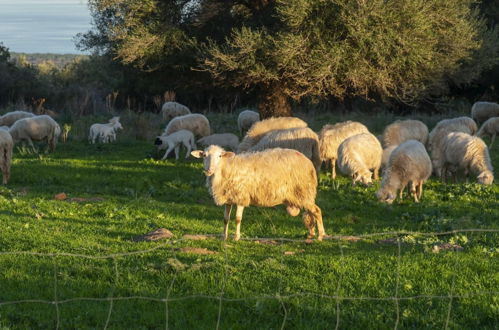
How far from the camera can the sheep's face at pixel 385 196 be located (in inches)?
553

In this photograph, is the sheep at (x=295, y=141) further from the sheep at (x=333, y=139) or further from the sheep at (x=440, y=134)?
the sheep at (x=440, y=134)

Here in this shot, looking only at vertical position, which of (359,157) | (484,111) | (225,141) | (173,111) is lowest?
(225,141)

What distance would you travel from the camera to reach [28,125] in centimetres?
2206

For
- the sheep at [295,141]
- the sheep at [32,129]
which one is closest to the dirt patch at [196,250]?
the sheep at [295,141]

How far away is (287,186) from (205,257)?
226 cm

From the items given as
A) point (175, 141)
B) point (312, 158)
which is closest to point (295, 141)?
point (312, 158)

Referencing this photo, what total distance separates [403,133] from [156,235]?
11.1m

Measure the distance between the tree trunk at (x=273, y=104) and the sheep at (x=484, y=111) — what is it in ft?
49.0

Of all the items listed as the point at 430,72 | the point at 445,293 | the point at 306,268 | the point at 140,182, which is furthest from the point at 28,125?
the point at 445,293

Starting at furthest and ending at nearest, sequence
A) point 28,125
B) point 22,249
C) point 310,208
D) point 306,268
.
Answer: point 28,125
point 310,208
point 22,249
point 306,268

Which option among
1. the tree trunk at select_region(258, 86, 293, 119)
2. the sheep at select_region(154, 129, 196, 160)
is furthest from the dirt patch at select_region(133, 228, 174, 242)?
the tree trunk at select_region(258, 86, 293, 119)

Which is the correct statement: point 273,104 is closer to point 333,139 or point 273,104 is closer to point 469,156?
point 333,139

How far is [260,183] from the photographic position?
10594 mm

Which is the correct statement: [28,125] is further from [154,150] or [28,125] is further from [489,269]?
[489,269]
